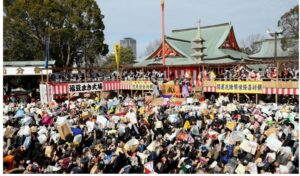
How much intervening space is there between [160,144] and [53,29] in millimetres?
21107

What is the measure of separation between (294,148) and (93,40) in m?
24.5

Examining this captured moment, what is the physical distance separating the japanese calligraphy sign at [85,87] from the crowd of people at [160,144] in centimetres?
824

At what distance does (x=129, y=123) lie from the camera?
10.9m

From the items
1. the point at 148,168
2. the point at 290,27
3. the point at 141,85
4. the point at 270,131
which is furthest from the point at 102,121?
the point at 290,27

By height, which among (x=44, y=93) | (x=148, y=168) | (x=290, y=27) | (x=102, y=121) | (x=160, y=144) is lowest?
(x=148, y=168)

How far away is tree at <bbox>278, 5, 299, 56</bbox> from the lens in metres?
24.1

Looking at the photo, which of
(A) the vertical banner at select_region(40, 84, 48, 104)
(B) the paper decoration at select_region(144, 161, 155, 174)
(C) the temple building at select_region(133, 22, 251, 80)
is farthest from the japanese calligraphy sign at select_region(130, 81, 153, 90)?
(B) the paper decoration at select_region(144, 161, 155, 174)

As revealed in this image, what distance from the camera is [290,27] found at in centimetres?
2477

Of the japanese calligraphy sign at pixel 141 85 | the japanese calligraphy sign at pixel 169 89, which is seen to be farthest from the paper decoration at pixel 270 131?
the japanese calligraphy sign at pixel 141 85

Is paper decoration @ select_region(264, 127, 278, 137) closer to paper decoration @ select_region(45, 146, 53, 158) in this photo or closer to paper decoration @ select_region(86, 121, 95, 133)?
paper decoration @ select_region(86, 121, 95, 133)

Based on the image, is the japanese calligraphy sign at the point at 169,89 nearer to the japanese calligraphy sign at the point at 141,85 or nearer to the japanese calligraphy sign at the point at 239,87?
the japanese calligraphy sign at the point at 141,85

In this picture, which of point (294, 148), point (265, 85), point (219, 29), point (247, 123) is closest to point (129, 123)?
point (247, 123)

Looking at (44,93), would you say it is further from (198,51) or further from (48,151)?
(198,51)

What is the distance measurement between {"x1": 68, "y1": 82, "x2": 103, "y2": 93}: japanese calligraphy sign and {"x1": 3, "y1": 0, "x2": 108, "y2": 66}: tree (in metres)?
7.90
